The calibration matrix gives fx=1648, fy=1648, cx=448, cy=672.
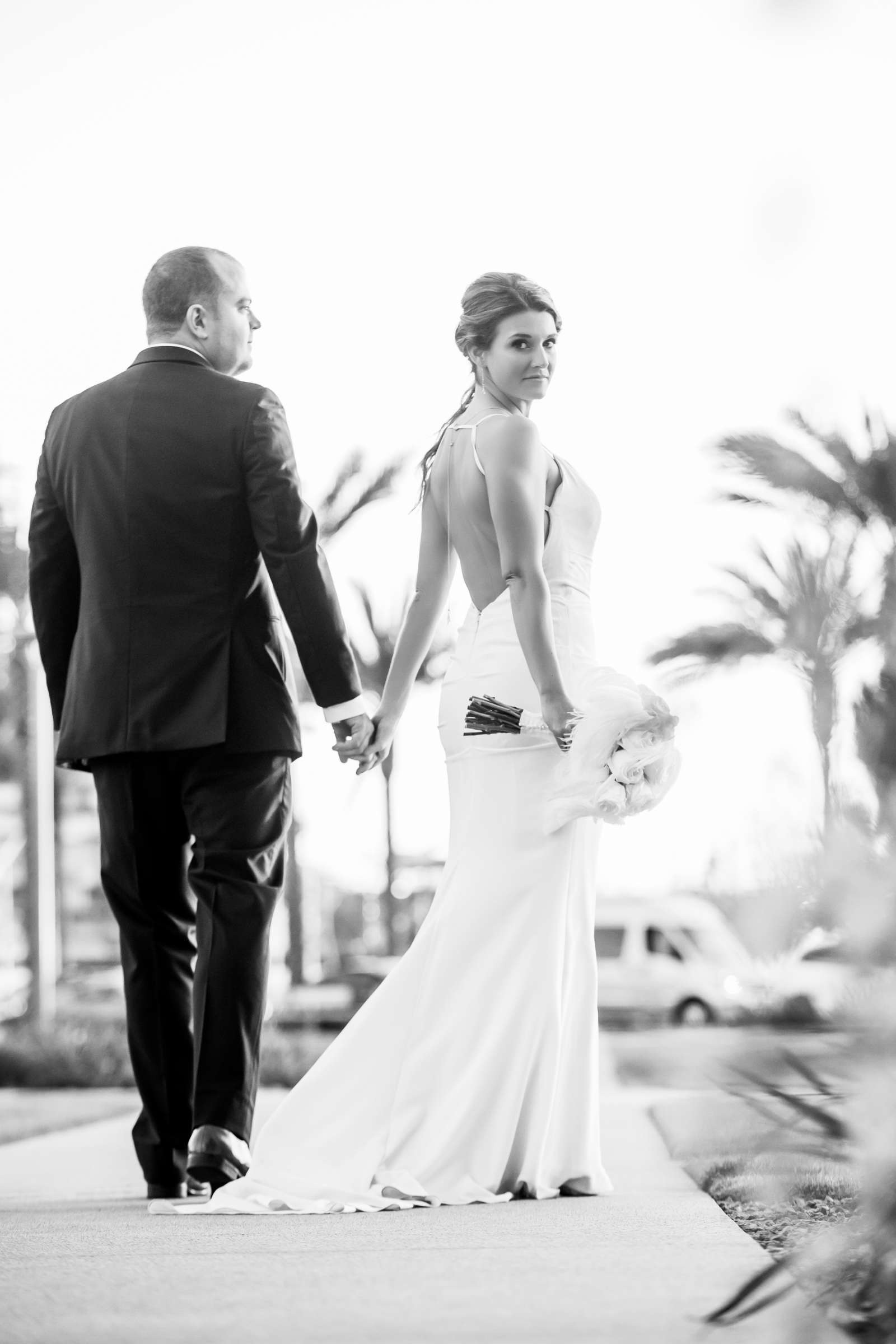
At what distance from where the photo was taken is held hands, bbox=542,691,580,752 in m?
3.82

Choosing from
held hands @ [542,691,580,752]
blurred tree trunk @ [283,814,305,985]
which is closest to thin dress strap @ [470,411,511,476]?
held hands @ [542,691,580,752]

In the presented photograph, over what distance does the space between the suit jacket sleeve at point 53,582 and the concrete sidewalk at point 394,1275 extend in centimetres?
136

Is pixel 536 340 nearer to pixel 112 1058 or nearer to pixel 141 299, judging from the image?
pixel 141 299

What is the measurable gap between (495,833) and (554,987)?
0.39 m

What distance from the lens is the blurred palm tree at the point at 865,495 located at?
2.70 feet

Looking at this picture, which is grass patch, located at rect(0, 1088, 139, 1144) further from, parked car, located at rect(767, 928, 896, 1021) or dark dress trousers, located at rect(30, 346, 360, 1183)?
parked car, located at rect(767, 928, 896, 1021)

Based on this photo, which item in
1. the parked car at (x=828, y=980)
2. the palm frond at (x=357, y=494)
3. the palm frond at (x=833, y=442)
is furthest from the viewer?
the palm frond at (x=357, y=494)

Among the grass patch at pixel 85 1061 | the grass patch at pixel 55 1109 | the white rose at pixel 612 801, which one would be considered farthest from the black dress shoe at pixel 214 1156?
the grass patch at pixel 85 1061

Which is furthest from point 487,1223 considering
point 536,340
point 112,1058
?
point 112,1058

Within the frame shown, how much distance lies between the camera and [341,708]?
4145 mm

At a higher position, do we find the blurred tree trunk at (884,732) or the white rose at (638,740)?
the blurred tree trunk at (884,732)

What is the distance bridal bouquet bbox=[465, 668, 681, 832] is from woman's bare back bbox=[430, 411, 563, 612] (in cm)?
47

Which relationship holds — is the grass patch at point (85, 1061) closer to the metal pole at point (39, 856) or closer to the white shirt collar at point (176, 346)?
the metal pole at point (39, 856)

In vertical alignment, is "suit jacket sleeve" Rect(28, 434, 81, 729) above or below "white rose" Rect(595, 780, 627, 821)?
above
